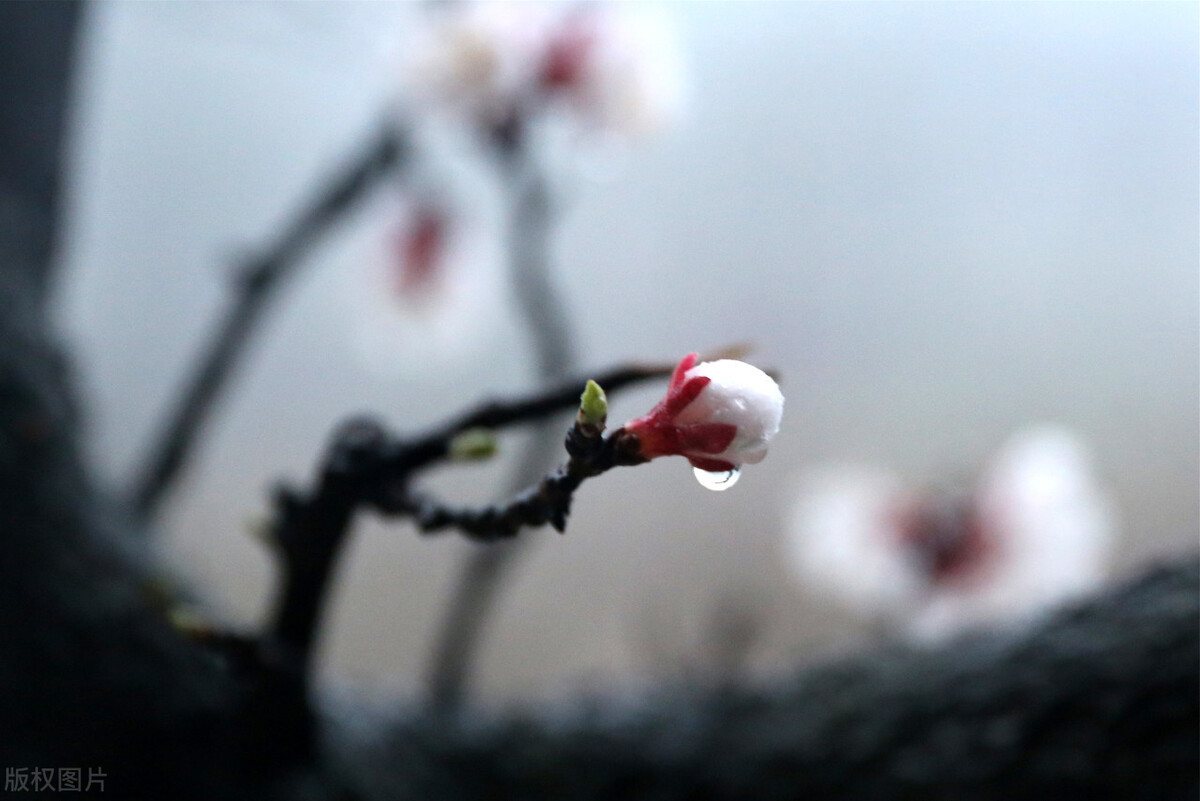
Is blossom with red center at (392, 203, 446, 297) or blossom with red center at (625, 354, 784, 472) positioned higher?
blossom with red center at (392, 203, 446, 297)

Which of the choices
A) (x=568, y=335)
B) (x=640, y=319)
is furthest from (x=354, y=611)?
(x=568, y=335)

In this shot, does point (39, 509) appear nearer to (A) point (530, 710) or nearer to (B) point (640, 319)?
(A) point (530, 710)

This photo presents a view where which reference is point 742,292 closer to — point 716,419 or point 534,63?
point 534,63

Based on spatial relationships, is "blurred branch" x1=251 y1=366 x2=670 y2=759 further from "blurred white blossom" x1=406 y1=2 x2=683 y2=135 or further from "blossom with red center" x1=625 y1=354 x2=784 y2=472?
"blurred white blossom" x1=406 y1=2 x2=683 y2=135

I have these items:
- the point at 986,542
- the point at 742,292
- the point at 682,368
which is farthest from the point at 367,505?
→ the point at 742,292

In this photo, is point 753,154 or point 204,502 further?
point 753,154

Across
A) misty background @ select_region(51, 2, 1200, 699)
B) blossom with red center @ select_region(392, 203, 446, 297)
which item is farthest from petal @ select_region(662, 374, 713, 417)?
misty background @ select_region(51, 2, 1200, 699)
